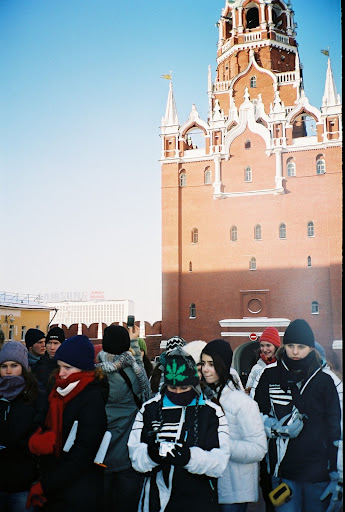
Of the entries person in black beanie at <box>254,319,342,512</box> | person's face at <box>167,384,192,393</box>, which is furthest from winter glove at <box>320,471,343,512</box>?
→ person's face at <box>167,384,192,393</box>

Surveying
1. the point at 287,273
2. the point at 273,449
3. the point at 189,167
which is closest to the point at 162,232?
the point at 189,167

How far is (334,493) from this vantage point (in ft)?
7.22

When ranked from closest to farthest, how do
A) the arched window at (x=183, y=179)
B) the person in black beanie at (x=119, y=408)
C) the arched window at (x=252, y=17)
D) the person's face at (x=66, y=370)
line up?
the person's face at (x=66, y=370) < the person in black beanie at (x=119, y=408) < the arched window at (x=183, y=179) < the arched window at (x=252, y=17)

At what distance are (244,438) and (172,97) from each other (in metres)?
18.1

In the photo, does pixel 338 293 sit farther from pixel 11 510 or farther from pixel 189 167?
pixel 11 510

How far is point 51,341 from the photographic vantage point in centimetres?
434

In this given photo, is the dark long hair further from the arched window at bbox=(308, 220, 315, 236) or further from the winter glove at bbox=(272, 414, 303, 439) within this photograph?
the arched window at bbox=(308, 220, 315, 236)

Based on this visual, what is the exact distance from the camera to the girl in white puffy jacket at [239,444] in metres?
2.39

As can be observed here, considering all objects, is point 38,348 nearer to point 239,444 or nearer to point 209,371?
point 209,371

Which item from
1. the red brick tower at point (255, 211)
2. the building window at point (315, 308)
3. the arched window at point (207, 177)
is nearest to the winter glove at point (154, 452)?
the red brick tower at point (255, 211)

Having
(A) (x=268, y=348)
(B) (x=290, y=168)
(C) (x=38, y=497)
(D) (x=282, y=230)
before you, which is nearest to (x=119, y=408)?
(C) (x=38, y=497)

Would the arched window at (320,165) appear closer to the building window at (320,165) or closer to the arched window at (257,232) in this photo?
the building window at (320,165)

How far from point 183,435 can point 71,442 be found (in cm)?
51

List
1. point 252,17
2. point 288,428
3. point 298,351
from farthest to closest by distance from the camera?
point 252,17
point 298,351
point 288,428
